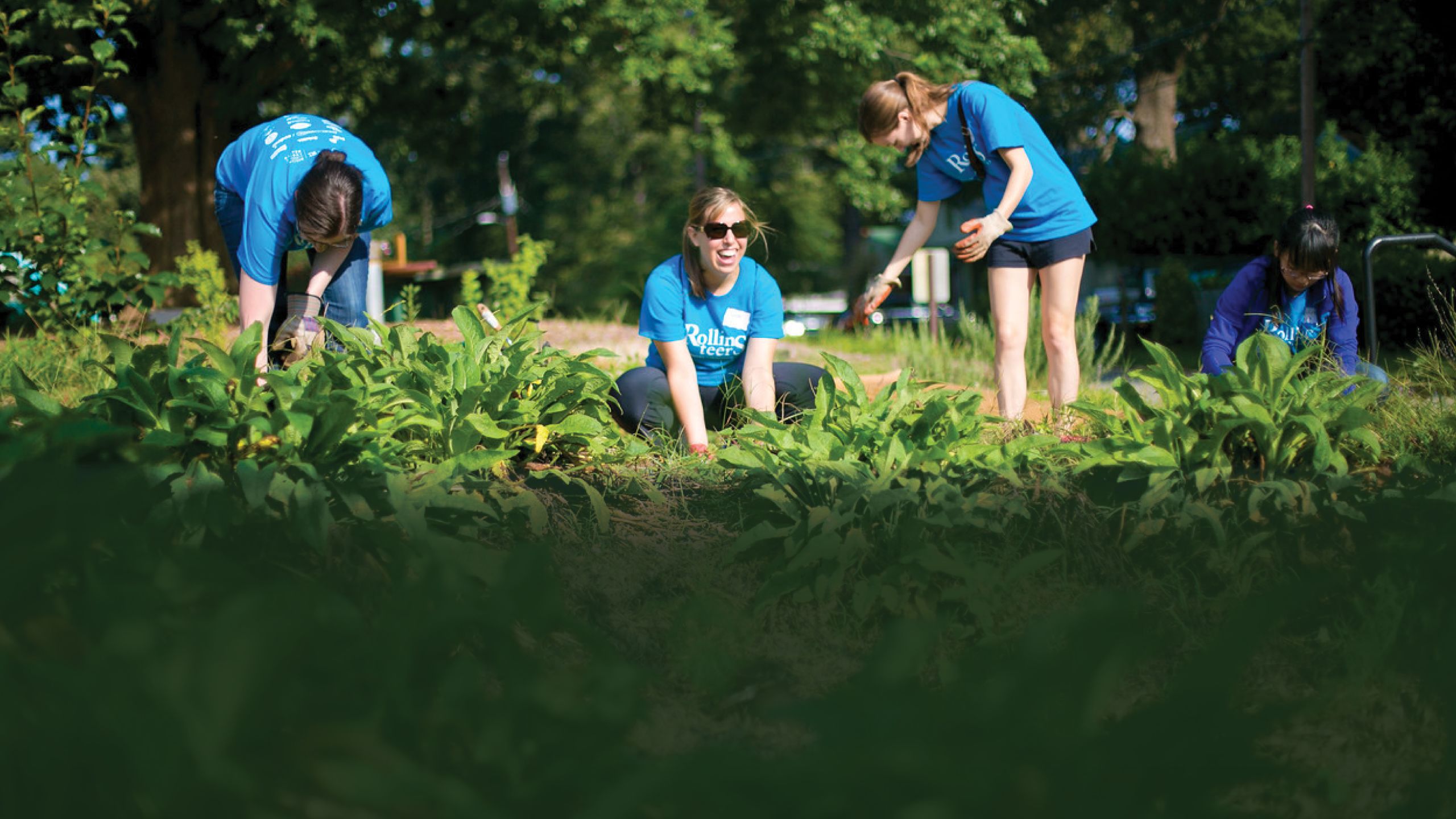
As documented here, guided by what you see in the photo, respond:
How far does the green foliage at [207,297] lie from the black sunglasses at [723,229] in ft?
8.97

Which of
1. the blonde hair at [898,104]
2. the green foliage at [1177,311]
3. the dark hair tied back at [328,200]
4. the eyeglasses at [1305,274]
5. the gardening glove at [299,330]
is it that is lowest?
the green foliage at [1177,311]

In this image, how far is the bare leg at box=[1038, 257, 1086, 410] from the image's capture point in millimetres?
4312

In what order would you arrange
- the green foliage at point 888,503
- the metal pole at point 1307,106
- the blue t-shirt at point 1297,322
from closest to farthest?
1. the green foliage at point 888,503
2. the blue t-shirt at point 1297,322
3. the metal pole at point 1307,106

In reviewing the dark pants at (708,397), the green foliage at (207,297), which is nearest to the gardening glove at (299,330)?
the dark pants at (708,397)

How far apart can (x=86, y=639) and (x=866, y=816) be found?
1.05 meters

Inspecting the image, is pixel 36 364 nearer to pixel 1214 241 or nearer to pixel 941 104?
pixel 941 104

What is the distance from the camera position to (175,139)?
12.1m

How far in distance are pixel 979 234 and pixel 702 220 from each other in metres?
0.93

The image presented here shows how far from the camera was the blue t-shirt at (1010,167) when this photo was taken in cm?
425

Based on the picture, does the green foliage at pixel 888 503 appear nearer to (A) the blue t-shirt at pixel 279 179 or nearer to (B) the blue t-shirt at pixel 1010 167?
(B) the blue t-shirt at pixel 1010 167

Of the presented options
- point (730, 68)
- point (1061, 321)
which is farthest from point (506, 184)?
point (1061, 321)

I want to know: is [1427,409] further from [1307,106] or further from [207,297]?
[1307,106]

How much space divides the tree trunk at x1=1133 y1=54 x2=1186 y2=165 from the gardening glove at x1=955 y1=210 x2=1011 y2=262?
63.2 ft

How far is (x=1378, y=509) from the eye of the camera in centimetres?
270
